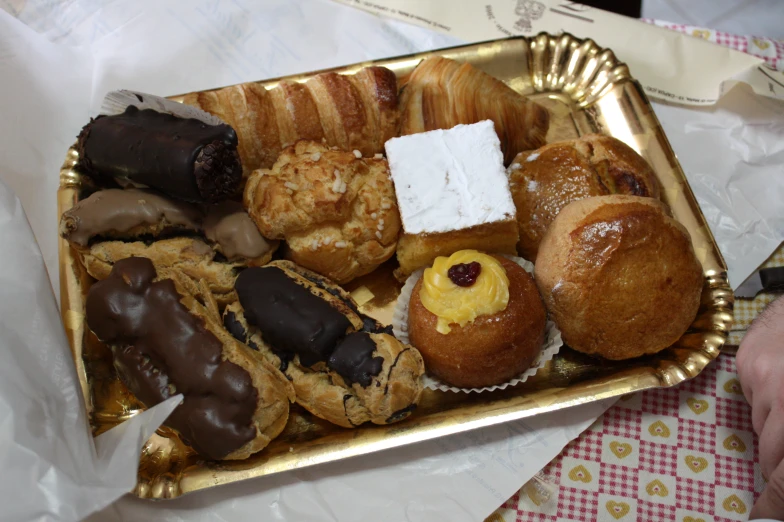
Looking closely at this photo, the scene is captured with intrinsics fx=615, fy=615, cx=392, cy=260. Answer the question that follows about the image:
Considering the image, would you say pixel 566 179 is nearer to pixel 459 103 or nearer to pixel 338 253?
pixel 459 103

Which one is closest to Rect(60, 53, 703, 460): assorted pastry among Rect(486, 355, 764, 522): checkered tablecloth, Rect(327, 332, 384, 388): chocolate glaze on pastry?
Rect(327, 332, 384, 388): chocolate glaze on pastry

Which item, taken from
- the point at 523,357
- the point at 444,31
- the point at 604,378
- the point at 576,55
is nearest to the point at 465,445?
the point at 523,357

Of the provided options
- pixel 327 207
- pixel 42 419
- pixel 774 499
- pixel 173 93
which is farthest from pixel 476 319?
pixel 173 93

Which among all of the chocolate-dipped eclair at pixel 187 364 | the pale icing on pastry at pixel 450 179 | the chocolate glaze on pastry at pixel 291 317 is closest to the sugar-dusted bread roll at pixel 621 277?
the pale icing on pastry at pixel 450 179

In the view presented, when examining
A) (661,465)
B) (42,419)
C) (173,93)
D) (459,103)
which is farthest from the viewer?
(173,93)

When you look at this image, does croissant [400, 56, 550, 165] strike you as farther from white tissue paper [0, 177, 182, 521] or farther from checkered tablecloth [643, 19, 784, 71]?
white tissue paper [0, 177, 182, 521]

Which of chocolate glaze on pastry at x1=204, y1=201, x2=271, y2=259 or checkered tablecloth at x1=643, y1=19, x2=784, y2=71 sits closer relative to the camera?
chocolate glaze on pastry at x1=204, y1=201, x2=271, y2=259

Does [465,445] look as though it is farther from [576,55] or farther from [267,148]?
[576,55]
